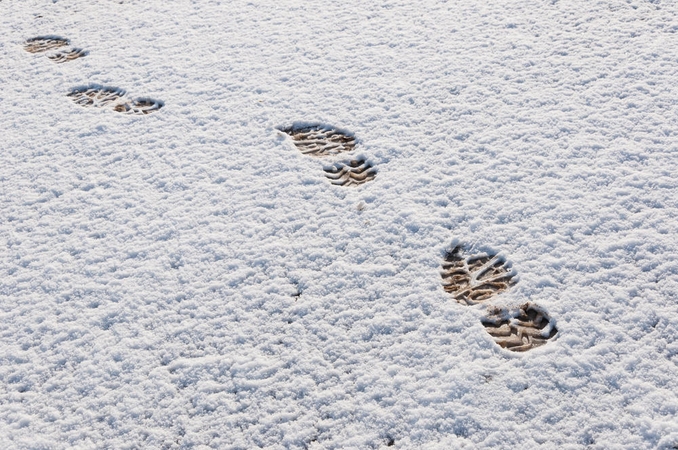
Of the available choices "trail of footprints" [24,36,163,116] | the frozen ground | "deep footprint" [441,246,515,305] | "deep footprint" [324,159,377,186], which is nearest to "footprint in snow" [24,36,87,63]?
"trail of footprints" [24,36,163,116]

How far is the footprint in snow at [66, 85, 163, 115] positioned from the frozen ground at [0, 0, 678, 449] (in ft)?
0.30

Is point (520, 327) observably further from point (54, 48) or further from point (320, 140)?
point (54, 48)

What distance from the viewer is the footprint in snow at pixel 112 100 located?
4184 millimetres

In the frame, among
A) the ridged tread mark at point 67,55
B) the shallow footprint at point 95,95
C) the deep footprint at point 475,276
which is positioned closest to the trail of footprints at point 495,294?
the deep footprint at point 475,276

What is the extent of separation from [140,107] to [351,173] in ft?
6.25

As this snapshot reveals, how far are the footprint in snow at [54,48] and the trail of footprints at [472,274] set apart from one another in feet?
8.57

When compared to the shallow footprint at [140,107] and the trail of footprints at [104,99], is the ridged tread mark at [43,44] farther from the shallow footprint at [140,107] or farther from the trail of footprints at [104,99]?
the shallow footprint at [140,107]

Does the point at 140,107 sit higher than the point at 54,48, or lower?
higher

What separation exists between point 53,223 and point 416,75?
2628 millimetres

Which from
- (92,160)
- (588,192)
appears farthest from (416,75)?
(92,160)

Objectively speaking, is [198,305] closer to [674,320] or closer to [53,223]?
[53,223]

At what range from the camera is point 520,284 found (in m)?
2.50

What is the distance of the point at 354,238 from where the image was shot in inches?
113

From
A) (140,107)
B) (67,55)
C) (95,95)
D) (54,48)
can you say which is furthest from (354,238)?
(54,48)
